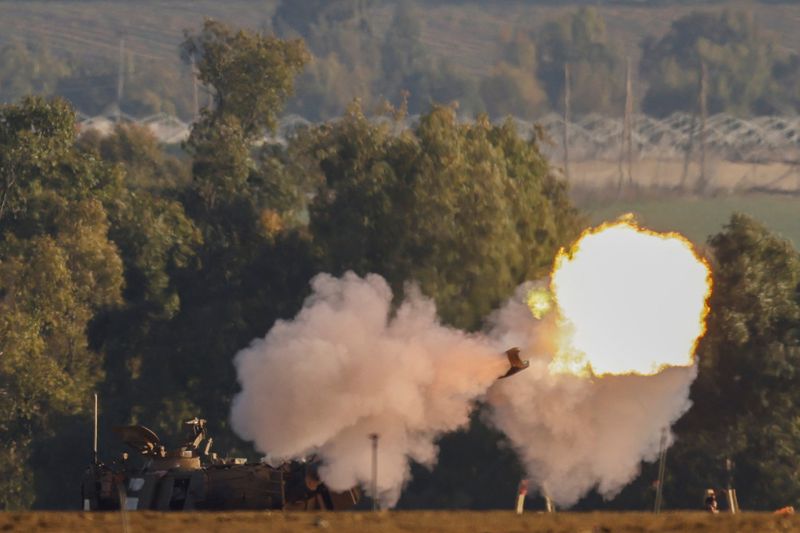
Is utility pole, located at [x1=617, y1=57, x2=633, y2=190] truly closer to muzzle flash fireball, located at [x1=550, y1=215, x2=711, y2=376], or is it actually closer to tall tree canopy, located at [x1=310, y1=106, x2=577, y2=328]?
tall tree canopy, located at [x1=310, y1=106, x2=577, y2=328]

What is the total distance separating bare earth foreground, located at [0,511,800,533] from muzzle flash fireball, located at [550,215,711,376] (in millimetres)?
11398

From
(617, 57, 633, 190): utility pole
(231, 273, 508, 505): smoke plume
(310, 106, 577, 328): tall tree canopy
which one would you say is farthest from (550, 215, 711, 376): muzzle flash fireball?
(617, 57, 633, 190): utility pole

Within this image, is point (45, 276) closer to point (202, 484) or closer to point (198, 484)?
point (198, 484)

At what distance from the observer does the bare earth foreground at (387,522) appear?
49688mm

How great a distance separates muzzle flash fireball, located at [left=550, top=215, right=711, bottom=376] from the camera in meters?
65.7

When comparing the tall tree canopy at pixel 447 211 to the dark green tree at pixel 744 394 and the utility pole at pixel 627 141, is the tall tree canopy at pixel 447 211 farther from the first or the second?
the utility pole at pixel 627 141

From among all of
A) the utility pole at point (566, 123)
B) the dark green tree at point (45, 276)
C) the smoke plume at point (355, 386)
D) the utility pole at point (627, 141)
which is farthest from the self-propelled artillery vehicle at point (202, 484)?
the utility pole at point (627, 141)

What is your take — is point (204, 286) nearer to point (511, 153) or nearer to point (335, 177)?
point (335, 177)

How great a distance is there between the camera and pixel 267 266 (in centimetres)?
11012

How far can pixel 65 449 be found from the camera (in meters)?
100

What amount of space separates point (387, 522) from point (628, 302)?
16.9 meters

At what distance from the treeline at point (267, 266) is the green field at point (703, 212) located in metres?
5.55

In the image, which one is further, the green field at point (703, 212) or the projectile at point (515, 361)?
the green field at point (703, 212)

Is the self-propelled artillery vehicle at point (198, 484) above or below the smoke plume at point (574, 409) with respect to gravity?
below
